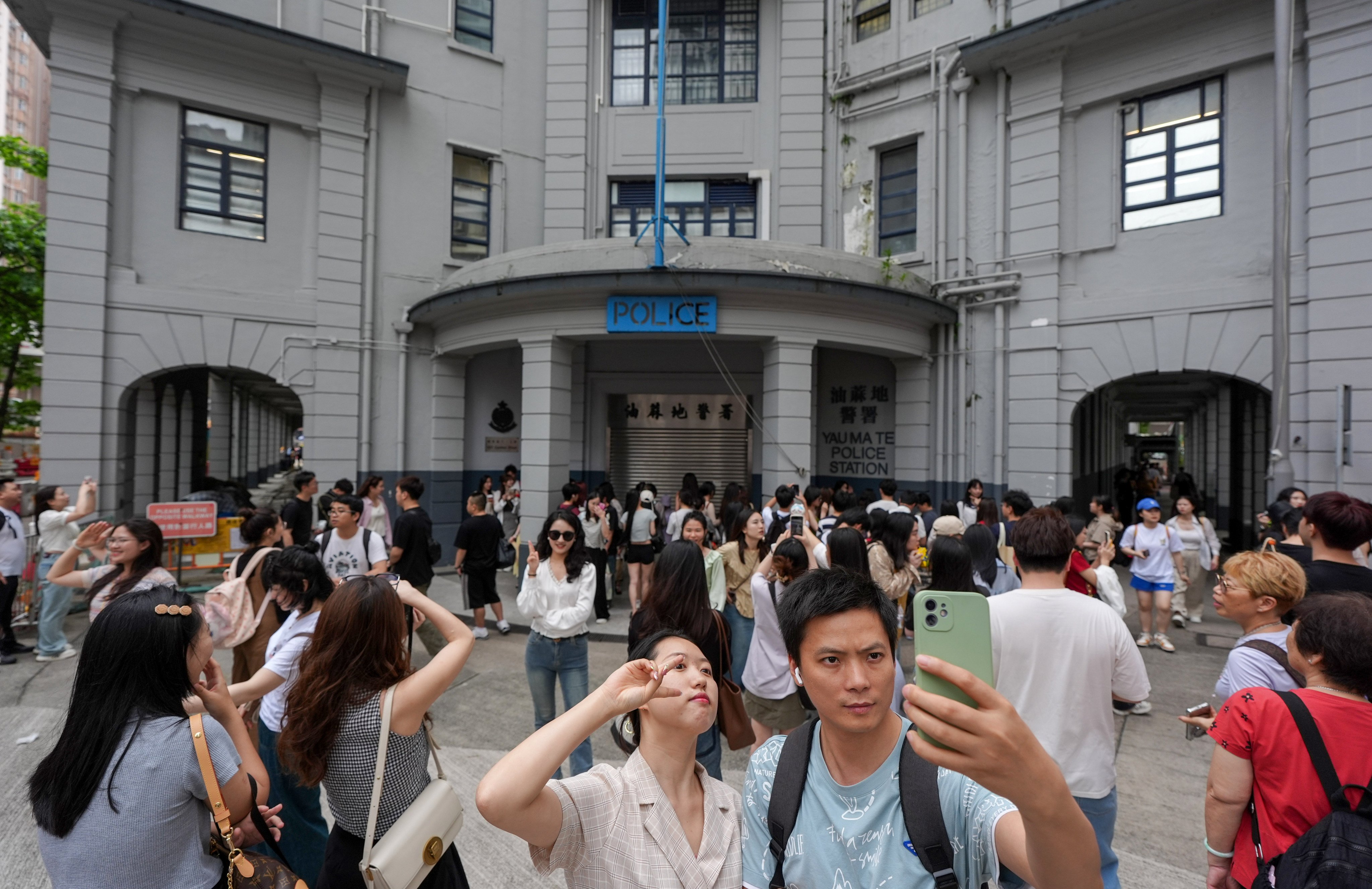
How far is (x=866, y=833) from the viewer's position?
155cm

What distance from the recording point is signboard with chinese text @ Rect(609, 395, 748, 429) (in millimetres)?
13805

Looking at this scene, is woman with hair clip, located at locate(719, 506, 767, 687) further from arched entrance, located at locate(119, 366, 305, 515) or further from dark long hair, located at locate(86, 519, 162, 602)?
arched entrance, located at locate(119, 366, 305, 515)

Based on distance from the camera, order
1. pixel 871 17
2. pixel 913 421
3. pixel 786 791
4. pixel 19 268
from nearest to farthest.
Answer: pixel 786 791 < pixel 913 421 < pixel 871 17 < pixel 19 268

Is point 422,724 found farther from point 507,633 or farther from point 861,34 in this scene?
point 861,34

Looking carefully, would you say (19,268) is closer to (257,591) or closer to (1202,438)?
(257,591)

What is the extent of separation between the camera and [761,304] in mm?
10148

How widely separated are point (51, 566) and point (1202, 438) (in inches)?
1294

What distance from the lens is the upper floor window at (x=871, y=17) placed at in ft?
42.4

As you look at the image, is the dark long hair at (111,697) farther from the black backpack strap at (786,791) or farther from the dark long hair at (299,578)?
the black backpack strap at (786,791)

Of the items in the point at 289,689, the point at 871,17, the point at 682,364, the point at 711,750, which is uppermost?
the point at 871,17

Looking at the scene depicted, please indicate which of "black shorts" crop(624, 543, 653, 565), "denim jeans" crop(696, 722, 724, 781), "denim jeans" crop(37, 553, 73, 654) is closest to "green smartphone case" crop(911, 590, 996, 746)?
"denim jeans" crop(696, 722, 724, 781)

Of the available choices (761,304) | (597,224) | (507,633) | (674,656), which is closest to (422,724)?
(674,656)

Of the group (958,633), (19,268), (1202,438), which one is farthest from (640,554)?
(1202,438)

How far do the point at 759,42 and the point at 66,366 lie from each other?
13916mm
